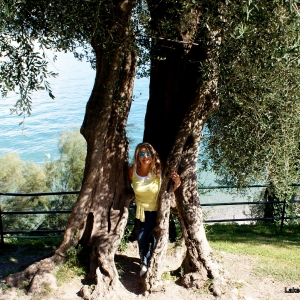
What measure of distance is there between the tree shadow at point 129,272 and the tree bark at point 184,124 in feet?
0.79

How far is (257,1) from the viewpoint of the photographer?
166 inches

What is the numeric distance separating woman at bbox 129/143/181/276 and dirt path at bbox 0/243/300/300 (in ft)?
1.28

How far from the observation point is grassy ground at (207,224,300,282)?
265 inches

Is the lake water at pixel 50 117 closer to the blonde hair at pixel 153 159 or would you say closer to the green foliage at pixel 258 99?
the green foliage at pixel 258 99

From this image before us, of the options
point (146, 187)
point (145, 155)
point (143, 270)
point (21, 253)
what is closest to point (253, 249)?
point (143, 270)

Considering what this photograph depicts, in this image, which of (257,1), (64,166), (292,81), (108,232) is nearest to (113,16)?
(257,1)

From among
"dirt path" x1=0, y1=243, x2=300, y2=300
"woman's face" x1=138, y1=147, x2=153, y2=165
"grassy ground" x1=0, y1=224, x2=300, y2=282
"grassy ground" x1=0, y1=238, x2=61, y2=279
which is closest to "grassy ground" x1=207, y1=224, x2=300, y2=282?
"grassy ground" x1=0, y1=224, x2=300, y2=282

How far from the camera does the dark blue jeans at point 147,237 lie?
19.7 feet

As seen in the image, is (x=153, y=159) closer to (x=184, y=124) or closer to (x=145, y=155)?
(x=145, y=155)

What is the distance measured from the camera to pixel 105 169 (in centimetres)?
628

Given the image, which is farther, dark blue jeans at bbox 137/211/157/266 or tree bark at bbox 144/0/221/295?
dark blue jeans at bbox 137/211/157/266

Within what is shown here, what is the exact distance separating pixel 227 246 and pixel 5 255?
4261 millimetres

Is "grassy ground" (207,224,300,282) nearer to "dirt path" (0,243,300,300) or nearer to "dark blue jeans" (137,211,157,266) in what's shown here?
"dirt path" (0,243,300,300)

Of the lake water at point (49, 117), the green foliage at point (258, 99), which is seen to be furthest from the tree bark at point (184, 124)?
the lake water at point (49, 117)
